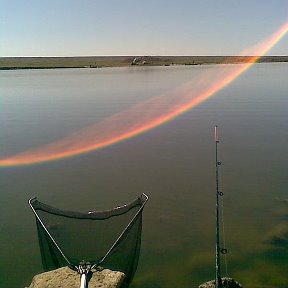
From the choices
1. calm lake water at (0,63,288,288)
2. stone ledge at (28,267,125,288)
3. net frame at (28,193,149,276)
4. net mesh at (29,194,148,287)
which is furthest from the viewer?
calm lake water at (0,63,288,288)

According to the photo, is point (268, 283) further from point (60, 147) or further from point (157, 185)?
point (60, 147)

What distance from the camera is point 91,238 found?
5.38 metres

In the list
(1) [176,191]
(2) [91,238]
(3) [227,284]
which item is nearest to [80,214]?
(2) [91,238]

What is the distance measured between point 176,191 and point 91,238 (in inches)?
118

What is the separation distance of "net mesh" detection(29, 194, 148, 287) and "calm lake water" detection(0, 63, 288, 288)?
27.5 inches

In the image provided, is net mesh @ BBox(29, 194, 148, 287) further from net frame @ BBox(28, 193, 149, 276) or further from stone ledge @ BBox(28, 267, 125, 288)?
stone ledge @ BBox(28, 267, 125, 288)

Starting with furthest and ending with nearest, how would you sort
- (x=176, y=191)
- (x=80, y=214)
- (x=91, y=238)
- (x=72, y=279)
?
(x=176, y=191)
(x=80, y=214)
(x=91, y=238)
(x=72, y=279)

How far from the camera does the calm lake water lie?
5.77 m

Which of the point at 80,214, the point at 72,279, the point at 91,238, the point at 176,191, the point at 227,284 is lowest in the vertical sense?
the point at 227,284

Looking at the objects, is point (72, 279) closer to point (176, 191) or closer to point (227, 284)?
point (227, 284)

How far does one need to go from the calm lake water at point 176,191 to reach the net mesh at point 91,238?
0.70 metres

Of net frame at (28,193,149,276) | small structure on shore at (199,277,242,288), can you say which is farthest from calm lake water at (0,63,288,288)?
net frame at (28,193,149,276)

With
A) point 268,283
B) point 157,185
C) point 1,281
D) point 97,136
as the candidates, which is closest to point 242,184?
point 157,185

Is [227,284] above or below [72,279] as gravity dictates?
below
